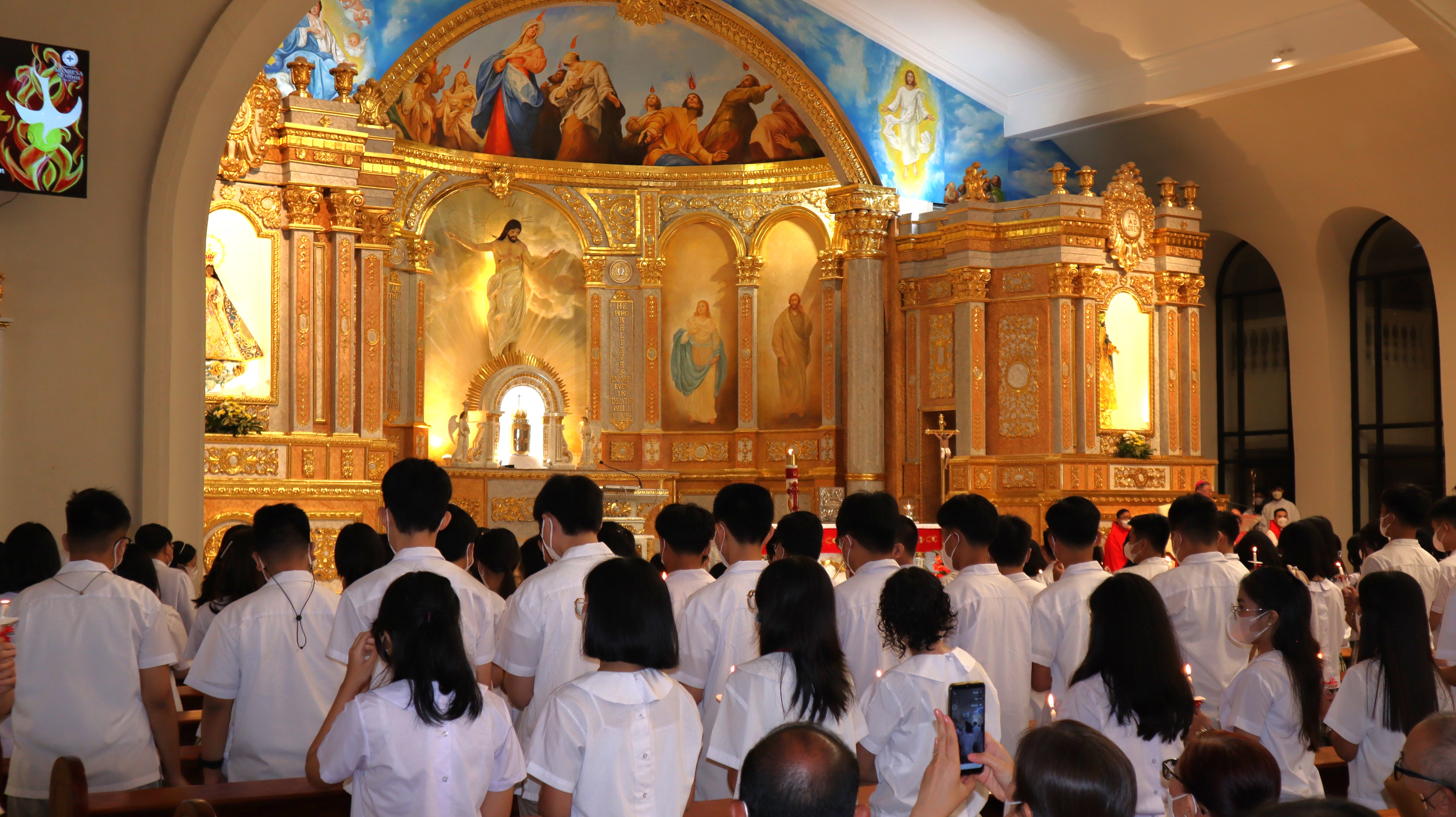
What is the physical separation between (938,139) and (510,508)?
26.5 feet

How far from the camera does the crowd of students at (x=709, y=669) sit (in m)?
3.30

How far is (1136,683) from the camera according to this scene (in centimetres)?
410

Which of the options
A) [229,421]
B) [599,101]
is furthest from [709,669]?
[599,101]

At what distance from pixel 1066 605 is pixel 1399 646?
1427 mm

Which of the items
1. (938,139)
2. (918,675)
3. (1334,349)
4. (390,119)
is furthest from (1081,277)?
(918,675)

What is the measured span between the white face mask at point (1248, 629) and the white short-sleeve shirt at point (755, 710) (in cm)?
152

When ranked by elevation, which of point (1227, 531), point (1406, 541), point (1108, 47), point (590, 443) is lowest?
point (1406, 541)

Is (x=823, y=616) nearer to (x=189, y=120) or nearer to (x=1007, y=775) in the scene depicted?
(x=1007, y=775)

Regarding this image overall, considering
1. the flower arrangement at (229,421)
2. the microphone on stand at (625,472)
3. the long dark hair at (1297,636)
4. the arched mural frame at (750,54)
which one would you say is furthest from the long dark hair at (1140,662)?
the arched mural frame at (750,54)

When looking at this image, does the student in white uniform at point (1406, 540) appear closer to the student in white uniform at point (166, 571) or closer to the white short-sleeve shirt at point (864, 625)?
the white short-sleeve shirt at point (864, 625)

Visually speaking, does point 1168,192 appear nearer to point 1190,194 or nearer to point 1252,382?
point 1190,194

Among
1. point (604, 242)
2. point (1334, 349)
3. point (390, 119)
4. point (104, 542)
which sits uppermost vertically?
point (390, 119)

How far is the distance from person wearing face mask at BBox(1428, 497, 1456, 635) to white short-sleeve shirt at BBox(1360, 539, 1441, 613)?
32 millimetres

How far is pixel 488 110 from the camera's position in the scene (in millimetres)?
18734
